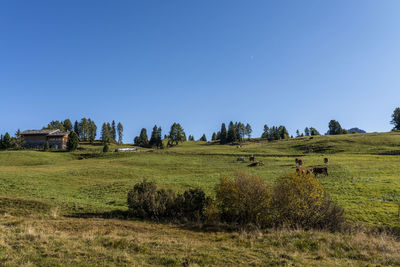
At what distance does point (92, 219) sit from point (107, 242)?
254 inches

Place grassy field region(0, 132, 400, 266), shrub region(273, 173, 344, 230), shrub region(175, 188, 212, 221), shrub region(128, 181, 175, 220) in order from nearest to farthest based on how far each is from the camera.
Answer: grassy field region(0, 132, 400, 266) → shrub region(273, 173, 344, 230) → shrub region(128, 181, 175, 220) → shrub region(175, 188, 212, 221)

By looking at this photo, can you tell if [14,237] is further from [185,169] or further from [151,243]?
[185,169]

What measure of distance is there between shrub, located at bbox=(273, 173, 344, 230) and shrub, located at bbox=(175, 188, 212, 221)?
5.93m

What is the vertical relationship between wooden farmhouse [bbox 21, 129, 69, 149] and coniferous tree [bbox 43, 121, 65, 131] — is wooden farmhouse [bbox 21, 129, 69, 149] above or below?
below

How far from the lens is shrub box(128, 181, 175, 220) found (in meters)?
18.4

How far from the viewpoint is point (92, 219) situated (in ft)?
53.3

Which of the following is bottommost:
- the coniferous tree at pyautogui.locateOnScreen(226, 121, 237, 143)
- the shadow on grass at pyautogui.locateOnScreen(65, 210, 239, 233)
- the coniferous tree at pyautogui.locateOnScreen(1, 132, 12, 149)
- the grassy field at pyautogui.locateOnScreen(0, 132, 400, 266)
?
the shadow on grass at pyautogui.locateOnScreen(65, 210, 239, 233)

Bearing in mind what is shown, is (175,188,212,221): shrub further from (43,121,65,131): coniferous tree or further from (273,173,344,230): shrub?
(43,121,65,131): coniferous tree

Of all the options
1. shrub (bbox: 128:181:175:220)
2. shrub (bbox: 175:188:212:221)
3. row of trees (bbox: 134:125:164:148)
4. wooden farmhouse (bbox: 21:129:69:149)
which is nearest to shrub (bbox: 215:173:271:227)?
shrub (bbox: 175:188:212:221)

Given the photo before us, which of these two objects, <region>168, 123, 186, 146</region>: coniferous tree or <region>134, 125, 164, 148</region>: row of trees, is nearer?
<region>168, 123, 186, 146</region>: coniferous tree

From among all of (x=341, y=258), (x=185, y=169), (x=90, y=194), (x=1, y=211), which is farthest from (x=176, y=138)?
(x=341, y=258)

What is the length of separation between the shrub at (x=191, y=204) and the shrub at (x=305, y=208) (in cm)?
593

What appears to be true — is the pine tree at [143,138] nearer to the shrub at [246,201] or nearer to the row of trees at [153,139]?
the row of trees at [153,139]

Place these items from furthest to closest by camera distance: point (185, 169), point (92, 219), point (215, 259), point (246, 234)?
1. point (185, 169)
2. point (92, 219)
3. point (246, 234)
4. point (215, 259)
